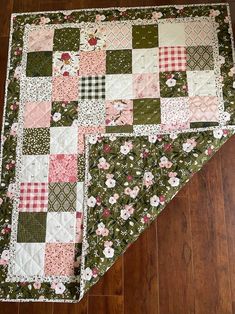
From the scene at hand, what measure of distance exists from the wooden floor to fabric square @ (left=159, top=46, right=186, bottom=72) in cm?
57

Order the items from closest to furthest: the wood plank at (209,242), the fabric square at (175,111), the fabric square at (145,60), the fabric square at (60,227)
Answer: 1. the wood plank at (209,242)
2. the fabric square at (60,227)
3. the fabric square at (175,111)
4. the fabric square at (145,60)

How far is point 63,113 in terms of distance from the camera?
200 centimetres

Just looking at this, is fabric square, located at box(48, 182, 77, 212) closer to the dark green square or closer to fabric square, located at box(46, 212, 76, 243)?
fabric square, located at box(46, 212, 76, 243)

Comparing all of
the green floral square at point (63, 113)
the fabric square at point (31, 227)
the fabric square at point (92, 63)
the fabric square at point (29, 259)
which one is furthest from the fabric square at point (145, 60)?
the fabric square at point (29, 259)

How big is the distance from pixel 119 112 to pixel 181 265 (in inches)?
31.8

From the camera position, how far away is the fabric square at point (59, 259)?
5.89 ft

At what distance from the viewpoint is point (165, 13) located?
6.99 feet

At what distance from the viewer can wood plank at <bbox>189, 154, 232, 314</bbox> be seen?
5.65 feet

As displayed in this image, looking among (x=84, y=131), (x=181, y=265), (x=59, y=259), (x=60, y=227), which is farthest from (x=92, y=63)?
(x=181, y=265)

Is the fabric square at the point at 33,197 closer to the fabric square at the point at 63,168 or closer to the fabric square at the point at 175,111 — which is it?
the fabric square at the point at 63,168

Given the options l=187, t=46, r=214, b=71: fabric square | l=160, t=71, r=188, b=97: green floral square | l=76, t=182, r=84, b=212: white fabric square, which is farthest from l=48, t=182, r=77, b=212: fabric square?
l=187, t=46, r=214, b=71: fabric square

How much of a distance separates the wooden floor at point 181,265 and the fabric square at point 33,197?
443mm

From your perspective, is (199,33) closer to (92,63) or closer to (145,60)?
(145,60)

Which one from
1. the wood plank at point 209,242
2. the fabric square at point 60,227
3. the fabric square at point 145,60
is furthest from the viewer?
the fabric square at point 145,60
